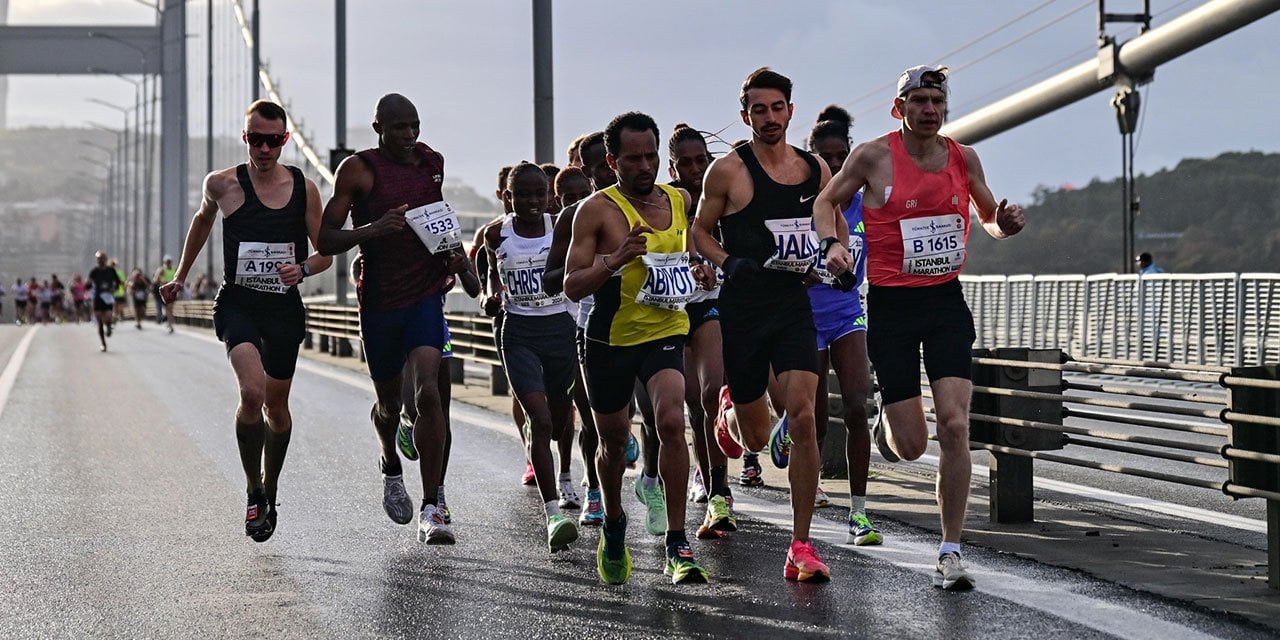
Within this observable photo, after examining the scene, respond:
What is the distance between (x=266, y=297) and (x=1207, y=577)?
408 cm

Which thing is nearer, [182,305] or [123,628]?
[123,628]

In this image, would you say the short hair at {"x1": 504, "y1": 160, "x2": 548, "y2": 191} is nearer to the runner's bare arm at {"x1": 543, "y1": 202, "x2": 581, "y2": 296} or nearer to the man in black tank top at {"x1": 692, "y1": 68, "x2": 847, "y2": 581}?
the runner's bare arm at {"x1": 543, "y1": 202, "x2": 581, "y2": 296}

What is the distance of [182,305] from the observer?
5931cm

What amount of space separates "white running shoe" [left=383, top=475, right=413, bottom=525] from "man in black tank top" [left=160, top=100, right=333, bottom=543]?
1.59 ft

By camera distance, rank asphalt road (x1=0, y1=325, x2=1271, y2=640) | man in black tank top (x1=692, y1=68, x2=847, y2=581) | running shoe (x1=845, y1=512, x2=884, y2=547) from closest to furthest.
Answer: asphalt road (x1=0, y1=325, x2=1271, y2=640) < man in black tank top (x1=692, y1=68, x2=847, y2=581) < running shoe (x1=845, y1=512, x2=884, y2=547)

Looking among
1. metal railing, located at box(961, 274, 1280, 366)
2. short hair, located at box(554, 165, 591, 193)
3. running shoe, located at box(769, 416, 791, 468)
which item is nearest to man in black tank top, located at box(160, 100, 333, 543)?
short hair, located at box(554, 165, 591, 193)

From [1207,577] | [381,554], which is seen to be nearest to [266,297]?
[381,554]

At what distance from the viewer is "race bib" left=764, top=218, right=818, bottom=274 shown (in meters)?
7.02

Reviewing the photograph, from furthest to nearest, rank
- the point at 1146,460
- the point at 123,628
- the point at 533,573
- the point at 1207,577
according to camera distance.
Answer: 1. the point at 1146,460
2. the point at 533,573
3. the point at 1207,577
4. the point at 123,628

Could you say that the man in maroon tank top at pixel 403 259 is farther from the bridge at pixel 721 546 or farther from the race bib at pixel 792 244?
the race bib at pixel 792 244

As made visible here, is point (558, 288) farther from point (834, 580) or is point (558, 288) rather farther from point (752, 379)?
point (834, 580)

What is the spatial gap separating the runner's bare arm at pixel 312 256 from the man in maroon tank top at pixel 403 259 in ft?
0.30

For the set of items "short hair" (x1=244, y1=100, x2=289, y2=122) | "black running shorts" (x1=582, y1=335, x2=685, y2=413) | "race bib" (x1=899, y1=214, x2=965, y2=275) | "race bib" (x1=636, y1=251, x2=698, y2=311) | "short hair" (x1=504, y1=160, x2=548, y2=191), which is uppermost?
"short hair" (x1=244, y1=100, x2=289, y2=122)

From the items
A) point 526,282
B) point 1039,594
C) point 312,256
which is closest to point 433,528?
point 526,282
